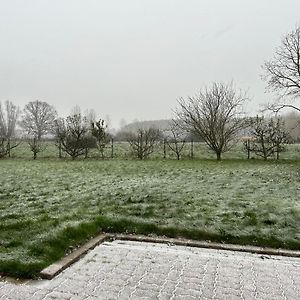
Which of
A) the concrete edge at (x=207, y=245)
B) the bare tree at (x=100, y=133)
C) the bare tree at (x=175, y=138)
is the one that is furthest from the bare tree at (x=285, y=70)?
the concrete edge at (x=207, y=245)

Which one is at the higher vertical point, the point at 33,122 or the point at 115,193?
the point at 33,122

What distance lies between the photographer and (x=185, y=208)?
6.37 metres

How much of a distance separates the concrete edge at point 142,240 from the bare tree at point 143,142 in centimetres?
1632

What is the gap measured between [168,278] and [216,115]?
19363 mm

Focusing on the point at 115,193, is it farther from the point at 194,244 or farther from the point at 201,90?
the point at 201,90

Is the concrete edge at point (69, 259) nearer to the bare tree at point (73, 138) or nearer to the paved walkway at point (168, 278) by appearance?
the paved walkway at point (168, 278)

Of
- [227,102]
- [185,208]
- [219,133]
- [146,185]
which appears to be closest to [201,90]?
[227,102]

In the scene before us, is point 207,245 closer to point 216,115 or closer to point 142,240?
point 142,240

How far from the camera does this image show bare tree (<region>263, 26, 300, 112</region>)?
20.2 m

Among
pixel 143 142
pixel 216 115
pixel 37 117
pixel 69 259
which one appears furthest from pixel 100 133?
pixel 37 117

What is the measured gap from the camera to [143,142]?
2197 cm

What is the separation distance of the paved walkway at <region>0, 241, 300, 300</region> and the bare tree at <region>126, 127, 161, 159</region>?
1726cm

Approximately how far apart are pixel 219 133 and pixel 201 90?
142 inches

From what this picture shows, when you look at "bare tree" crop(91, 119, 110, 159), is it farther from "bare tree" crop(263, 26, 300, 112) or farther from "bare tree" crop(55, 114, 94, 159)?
"bare tree" crop(263, 26, 300, 112)
